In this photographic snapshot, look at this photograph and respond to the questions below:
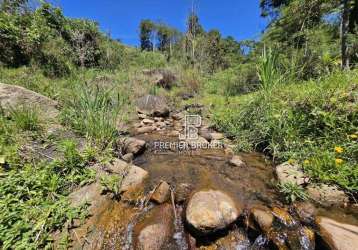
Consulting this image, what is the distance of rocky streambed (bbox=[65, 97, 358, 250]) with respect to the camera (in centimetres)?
154

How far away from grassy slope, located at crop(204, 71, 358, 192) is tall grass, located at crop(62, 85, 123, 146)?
1933 mm

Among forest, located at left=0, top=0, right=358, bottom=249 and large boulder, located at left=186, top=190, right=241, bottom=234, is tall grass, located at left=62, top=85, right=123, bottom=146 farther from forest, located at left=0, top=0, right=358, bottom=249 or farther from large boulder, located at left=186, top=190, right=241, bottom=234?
large boulder, located at left=186, top=190, right=241, bottom=234

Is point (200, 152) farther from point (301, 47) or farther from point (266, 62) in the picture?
point (301, 47)

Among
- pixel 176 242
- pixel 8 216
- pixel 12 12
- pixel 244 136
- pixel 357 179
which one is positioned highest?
pixel 12 12

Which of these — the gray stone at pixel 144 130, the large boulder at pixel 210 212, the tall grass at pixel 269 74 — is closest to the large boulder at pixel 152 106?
the gray stone at pixel 144 130

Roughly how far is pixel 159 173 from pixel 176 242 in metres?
0.99

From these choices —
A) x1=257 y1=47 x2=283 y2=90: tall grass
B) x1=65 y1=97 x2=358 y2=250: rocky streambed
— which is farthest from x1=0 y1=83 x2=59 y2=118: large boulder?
x1=257 y1=47 x2=283 y2=90: tall grass

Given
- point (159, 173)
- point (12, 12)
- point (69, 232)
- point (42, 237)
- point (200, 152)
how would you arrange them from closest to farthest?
point (42, 237)
point (69, 232)
point (159, 173)
point (200, 152)
point (12, 12)

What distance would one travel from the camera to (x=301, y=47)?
5789 millimetres

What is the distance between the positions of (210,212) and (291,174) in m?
1.07

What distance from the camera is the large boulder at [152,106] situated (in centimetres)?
565

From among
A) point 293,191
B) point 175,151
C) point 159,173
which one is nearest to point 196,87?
point 175,151

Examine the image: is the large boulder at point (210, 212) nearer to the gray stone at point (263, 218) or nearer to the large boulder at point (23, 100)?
the gray stone at point (263, 218)

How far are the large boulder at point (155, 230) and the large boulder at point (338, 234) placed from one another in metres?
1.14
